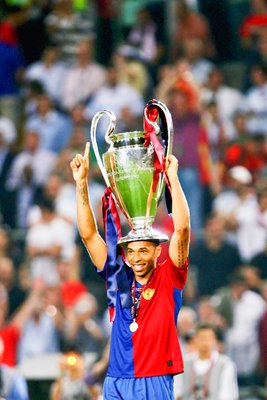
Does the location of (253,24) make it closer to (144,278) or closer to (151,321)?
(144,278)

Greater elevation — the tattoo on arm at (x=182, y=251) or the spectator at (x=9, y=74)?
the spectator at (x=9, y=74)

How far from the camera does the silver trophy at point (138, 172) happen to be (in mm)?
6129

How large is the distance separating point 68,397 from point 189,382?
1.09 m

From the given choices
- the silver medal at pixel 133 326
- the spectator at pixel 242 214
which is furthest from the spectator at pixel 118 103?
the silver medal at pixel 133 326

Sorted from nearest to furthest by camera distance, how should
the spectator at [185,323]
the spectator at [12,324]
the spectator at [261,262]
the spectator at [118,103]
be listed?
the spectator at [185,323] < the spectator at [261,262] < the spectator at [12,324] < the spectator at [118,103]

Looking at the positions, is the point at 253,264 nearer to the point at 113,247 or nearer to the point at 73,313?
the point at 73,313

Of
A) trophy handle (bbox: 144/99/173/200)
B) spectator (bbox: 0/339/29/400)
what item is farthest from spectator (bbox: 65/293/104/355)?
trophy handle (bbox: 144/99/173/200)

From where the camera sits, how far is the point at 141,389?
19.5 ft

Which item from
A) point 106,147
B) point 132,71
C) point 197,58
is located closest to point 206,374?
point 106,147

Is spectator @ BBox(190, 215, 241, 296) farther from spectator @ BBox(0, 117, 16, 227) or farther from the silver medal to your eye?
the silver medal

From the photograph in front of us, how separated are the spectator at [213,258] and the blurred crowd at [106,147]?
0.04 feet

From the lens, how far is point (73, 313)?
11156mm

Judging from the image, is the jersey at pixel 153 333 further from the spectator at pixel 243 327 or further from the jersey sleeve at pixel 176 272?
the spectator at pixel 243 327

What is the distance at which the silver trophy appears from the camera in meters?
6.13
